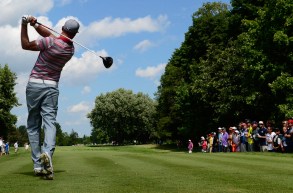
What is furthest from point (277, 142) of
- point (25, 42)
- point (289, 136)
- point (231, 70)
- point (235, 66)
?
point (231, 70)

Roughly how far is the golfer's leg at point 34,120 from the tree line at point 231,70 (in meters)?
26.3

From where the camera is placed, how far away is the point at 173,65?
78.4 m

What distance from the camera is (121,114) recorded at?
115 m

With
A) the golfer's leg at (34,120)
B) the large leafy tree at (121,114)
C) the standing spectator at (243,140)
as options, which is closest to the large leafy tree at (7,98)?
the large leafy tree at (121,114)

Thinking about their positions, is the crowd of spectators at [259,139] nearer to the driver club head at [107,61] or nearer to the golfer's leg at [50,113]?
the driver club head at [107,61]

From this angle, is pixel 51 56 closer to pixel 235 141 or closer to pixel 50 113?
pixel 50 113

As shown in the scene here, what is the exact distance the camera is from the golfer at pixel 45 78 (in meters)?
8.88

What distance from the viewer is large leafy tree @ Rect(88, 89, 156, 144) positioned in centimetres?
11519

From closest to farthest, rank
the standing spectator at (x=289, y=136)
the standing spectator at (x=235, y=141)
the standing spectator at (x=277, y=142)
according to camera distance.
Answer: the standing spectator at (x=289, y=136)
the standing spectator at (x=277, y=142)
the standing spectator at (x=235, y=141)

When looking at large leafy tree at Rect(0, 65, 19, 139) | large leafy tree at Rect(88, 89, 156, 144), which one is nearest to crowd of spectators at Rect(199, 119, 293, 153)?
large leafy tree at Rect(0, 65, 19, 139)

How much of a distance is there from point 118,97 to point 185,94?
198ft

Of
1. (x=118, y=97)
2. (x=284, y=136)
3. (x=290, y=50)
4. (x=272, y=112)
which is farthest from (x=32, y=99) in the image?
(x=118, y=97)

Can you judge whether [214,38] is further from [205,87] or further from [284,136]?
[284,136]

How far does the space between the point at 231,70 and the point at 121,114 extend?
69.1m
